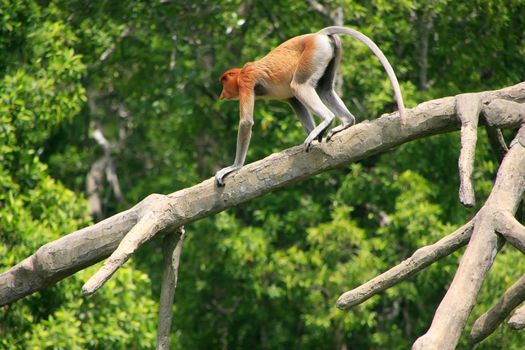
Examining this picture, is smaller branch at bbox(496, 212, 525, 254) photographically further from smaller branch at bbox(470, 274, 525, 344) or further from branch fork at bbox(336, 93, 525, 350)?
smaller branch at bbox(470, 274, 525, 344)

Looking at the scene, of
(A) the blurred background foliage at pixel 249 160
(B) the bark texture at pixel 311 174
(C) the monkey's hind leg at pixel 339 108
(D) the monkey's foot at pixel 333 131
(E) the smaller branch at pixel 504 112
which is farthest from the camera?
(A) the blurred background foliage at pixel 249 160

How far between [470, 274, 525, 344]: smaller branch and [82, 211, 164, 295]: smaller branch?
1.43 m

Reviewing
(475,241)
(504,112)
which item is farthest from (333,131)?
(475,241)

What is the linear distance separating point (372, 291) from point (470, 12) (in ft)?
16.9

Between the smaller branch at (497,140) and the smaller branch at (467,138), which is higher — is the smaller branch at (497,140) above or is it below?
below

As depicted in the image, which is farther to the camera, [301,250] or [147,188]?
[147,188]

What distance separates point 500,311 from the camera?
13.2ft

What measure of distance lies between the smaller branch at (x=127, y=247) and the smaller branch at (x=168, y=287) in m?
0.18

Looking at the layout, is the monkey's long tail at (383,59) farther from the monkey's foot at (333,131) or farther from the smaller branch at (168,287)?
the smaller branch at (168,287)

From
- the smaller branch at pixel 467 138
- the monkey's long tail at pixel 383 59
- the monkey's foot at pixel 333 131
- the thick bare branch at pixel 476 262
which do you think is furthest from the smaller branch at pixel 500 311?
the monkey's foot at pixel 333 131

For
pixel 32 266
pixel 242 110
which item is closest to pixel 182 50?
pixel 242 110

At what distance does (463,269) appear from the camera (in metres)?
3.56

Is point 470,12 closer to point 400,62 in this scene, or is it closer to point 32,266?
point 400,62

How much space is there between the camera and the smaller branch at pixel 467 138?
3.57 m
